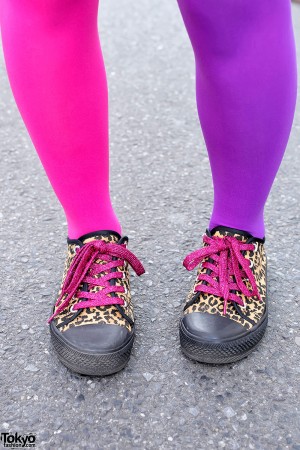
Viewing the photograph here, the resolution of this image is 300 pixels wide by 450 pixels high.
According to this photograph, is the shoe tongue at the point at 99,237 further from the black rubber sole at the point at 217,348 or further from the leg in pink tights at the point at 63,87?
the black rubber sole at the point at 217,348

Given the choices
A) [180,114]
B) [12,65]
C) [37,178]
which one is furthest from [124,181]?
[12,65]

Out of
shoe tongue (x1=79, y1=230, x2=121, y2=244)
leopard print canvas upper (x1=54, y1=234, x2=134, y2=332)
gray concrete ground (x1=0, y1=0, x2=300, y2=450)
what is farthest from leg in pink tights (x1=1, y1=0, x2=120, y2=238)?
gray concrete ground (x1=0, y1=0, x2=300, y2=450)

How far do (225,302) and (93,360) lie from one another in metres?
0.25

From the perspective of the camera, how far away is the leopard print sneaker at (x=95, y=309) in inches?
42.6

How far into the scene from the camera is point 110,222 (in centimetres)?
121

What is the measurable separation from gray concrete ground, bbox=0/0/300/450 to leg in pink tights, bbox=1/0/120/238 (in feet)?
0.87

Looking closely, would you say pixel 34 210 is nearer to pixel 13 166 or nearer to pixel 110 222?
pixel 13 166

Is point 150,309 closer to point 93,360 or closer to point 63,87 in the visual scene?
point 93,360

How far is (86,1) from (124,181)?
78 centimetres

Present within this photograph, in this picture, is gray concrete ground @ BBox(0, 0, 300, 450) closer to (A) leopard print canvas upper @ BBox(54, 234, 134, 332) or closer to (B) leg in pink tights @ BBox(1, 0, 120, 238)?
(A) leopard print canvas upper @ BBox(54, 234, 134, 332)

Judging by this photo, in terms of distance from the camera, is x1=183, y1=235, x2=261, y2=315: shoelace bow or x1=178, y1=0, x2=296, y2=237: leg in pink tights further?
x1=183, y1=235, x2=261, y2=315: shoelace bow

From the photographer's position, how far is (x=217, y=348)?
1092mm

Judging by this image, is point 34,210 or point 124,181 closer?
point 34,210

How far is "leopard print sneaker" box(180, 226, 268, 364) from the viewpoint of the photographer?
1.10 m
